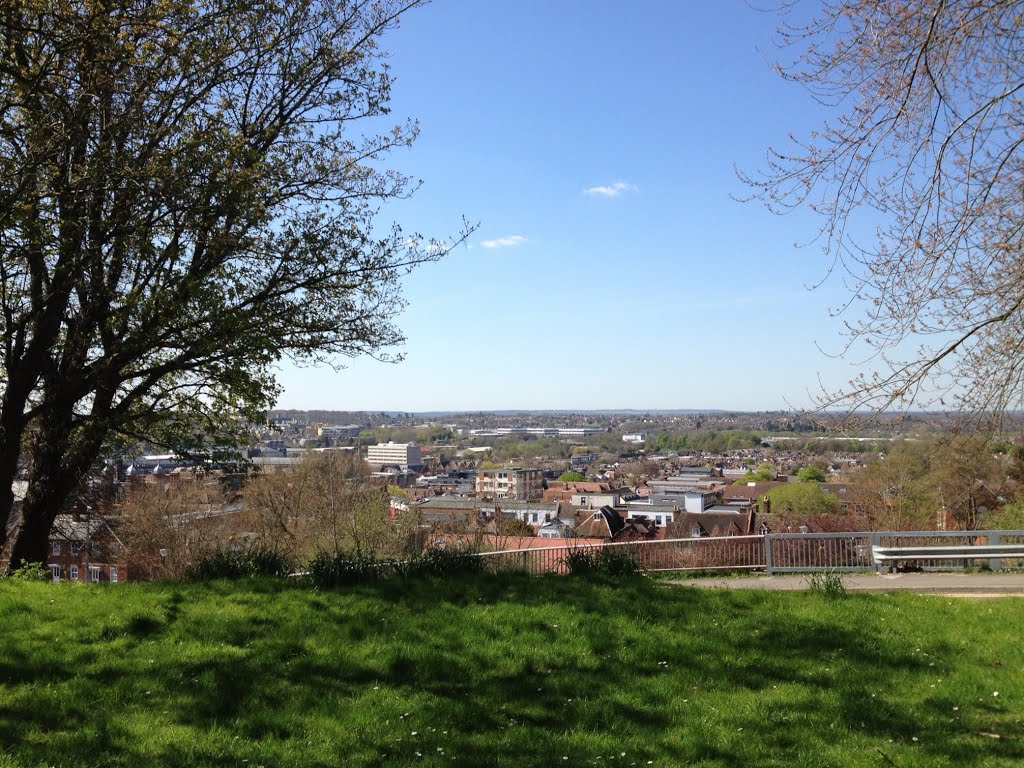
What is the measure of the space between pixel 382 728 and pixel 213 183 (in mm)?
7574

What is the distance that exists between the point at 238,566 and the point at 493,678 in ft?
15.3

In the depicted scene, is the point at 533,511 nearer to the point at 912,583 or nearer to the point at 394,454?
the point at 912,583

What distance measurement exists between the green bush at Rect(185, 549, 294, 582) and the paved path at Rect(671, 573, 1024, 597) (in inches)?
247

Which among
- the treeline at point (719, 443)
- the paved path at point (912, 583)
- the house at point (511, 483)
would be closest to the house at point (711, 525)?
the paved path at point (912, 583)

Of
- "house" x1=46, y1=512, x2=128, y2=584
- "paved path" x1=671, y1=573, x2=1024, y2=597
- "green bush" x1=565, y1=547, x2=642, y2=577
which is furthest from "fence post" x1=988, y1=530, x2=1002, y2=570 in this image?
"house" x1=46, y1=512, x2=128, y2=584

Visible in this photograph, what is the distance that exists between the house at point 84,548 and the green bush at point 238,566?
1.12 m

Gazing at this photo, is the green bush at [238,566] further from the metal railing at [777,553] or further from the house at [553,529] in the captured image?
the house at [553,529]

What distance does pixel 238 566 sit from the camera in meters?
9.41

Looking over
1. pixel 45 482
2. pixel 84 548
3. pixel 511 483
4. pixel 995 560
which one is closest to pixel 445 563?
pixel 45 482

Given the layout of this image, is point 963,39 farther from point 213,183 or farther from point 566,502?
point 566,502

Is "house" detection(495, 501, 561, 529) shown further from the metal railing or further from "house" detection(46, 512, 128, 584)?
the metal railing

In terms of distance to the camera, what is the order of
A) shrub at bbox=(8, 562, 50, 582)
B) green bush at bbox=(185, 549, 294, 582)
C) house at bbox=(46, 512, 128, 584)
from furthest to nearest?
1. house at bbox=(46, 512, 128, 584)
2. shrub at bbox=(8, 562, 50, 582)
3. green bush at bbox=(185, 549, 294, 582)

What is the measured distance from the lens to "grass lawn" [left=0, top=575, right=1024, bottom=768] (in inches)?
185

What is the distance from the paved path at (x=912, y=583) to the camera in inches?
505
